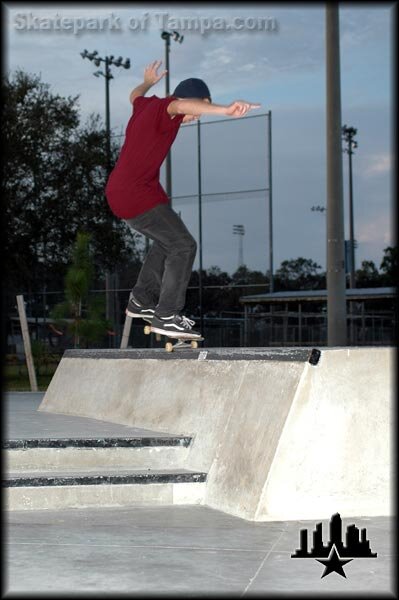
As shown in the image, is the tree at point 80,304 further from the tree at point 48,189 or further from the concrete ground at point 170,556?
the concrete ground at point 170,556

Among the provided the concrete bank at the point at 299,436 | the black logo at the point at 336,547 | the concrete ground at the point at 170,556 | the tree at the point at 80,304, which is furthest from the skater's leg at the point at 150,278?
the tree at the point at 80,304

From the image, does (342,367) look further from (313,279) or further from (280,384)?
(313,279)

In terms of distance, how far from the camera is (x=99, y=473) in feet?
19.0

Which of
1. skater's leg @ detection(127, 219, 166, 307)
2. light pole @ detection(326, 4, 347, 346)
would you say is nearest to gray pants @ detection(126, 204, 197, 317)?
skater's leg @ detection(127, 219, 166, 307)

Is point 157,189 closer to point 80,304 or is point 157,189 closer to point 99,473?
point 99,473

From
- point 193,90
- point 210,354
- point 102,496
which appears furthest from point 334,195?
point 102,496

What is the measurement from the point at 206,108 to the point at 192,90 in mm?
601

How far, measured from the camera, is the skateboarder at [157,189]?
6.73m

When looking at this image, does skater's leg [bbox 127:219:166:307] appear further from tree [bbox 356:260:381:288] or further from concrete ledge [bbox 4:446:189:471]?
tree [bbox 356:260:381:288]

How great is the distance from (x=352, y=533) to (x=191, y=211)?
22280 mm

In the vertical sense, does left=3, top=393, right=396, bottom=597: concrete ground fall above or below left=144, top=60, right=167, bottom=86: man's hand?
below

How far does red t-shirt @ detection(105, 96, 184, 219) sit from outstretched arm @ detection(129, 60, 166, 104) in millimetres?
203

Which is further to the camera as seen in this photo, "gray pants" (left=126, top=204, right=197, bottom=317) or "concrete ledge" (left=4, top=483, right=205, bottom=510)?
"gray pants" (left=126, top=204, right=197, bottom=317)

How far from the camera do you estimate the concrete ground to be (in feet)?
12.2
